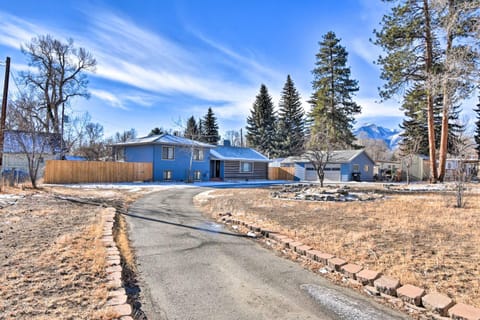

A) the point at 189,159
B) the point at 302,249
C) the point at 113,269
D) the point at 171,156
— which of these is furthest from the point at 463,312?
the point at 189,159

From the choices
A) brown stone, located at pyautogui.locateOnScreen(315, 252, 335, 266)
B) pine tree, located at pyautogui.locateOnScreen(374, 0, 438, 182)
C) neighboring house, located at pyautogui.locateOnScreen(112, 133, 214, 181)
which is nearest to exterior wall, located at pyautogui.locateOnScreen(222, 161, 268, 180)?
neighboring house, located at pyautogui.locateOnScreen(112, 133, 214, 181)

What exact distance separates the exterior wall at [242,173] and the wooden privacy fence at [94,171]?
9.02 metres

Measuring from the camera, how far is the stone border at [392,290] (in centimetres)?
272

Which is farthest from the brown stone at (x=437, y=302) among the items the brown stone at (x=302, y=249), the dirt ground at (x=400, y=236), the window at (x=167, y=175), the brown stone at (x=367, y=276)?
the window at (x=167, y=175)

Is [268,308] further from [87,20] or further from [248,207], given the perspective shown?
[87,20]

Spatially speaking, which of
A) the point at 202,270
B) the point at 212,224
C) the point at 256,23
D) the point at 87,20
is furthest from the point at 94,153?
the point at 202,270

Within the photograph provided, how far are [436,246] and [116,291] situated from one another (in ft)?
15.6

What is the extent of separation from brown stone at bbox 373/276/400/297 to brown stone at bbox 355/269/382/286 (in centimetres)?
5

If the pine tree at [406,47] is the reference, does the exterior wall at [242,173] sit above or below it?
below

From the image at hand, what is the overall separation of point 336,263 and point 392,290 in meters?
0.86

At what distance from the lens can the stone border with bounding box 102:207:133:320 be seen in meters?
2.59

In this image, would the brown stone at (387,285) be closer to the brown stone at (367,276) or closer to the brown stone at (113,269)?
the brown stone at (367,276)

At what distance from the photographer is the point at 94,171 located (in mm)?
21250

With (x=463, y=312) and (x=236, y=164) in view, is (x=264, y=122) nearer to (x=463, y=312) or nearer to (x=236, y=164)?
(x=236, y=164)
